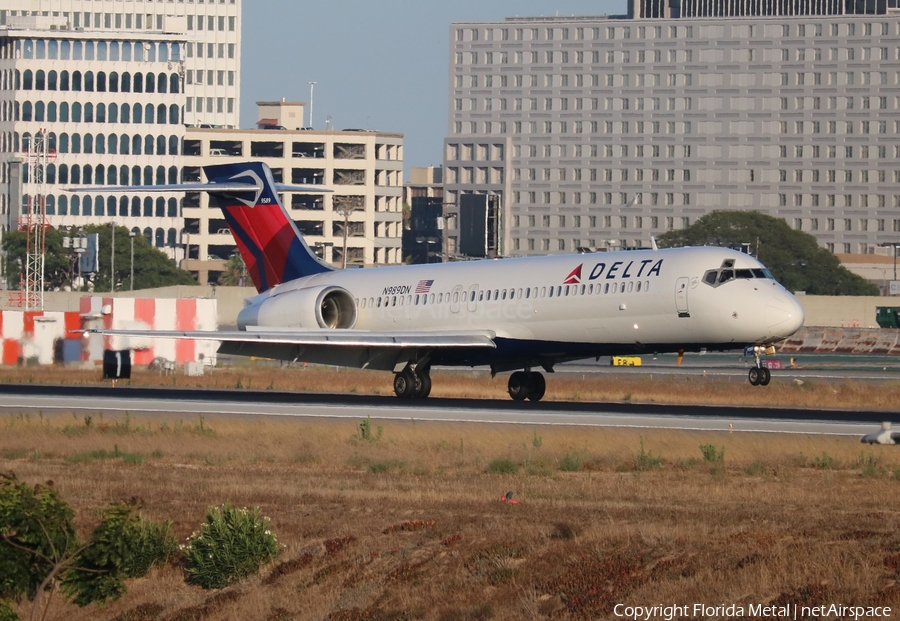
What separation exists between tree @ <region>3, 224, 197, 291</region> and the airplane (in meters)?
80.2

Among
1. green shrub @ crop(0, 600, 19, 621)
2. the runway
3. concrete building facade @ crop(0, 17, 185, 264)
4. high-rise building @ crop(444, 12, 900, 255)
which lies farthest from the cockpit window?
high-rise building @ crop(444, 12, 900, 255)

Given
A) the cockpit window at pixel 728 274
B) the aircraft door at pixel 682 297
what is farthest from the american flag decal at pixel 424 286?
the cockpit window at pixel 728 274

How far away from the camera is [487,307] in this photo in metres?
35.1

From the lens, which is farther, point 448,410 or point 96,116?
point 96,116

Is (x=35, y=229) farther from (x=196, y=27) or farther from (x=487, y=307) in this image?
(x=196, y=27)

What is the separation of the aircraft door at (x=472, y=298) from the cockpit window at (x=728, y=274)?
6570mm

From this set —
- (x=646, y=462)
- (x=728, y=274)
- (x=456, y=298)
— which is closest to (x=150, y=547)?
(x=646, y=462)

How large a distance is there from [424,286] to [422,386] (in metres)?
2.76

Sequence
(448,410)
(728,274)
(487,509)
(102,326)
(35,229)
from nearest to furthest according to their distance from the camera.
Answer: (487,509)
(728,274)
(448,410)
(102,326)
(35,229)

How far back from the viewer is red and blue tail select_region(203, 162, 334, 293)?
41.1m

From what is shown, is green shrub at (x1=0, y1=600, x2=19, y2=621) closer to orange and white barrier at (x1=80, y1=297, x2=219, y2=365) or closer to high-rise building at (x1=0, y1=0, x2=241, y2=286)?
orange and white barrier at (x1=80, y1=297, x2=219, y2=365)

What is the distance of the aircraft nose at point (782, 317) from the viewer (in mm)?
30656

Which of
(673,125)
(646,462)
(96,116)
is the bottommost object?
(646,462)

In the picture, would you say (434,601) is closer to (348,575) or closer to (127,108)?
(348,575)
